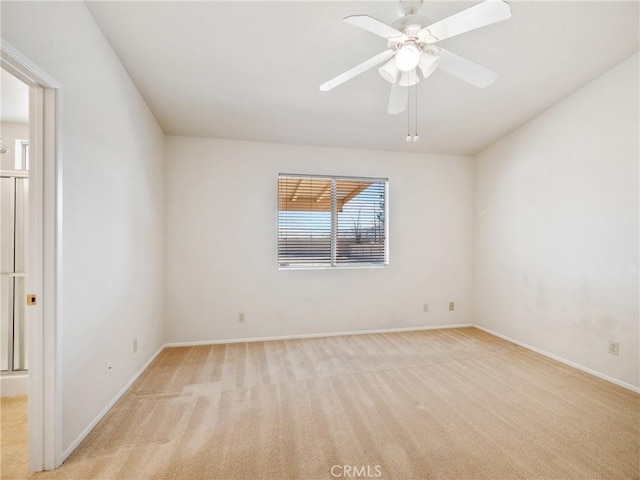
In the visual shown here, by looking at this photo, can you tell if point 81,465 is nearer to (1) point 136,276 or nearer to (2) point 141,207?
(1) point 136,276

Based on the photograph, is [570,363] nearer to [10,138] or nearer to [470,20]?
[470,20]

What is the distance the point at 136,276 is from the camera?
2.66 metres

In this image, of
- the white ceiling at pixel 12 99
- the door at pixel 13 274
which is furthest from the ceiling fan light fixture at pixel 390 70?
the door at pixel 13 274

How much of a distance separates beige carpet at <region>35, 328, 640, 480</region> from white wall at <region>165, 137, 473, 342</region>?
0.71 meters

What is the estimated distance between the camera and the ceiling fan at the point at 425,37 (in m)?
1.33

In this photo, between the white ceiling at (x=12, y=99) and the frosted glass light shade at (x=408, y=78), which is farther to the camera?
the white ceiling at (x=12, y=99)

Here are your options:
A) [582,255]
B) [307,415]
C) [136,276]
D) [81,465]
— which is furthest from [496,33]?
[81,465]

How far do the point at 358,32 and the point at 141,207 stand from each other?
2.49 metres

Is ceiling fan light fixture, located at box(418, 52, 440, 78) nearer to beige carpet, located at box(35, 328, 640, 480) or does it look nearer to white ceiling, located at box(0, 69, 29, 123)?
beige carpet, located at box(35, 328, 640, 480)

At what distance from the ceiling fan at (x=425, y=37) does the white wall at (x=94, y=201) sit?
152 centimetres

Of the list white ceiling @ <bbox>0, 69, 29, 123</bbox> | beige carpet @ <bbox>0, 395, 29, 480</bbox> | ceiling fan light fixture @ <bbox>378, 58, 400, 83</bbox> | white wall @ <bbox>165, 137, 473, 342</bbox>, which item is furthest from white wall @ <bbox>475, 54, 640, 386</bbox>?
white ceiling @ <bbox>0, 69, 29, 123</bbox>

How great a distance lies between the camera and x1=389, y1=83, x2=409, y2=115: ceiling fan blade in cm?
195

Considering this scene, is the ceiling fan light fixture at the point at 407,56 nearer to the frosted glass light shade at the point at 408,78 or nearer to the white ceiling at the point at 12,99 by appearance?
the frosted glass light shade at the point at 408,78

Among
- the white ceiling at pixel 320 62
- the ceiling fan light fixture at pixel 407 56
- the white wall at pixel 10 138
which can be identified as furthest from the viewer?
the white wall at pixel 10 138
